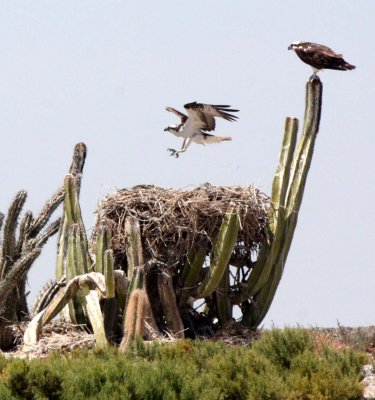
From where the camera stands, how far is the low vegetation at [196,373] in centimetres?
1694

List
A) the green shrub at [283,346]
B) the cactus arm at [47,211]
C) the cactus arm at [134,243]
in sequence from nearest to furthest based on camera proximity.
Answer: the green shrub at [283,346]
the cactus arm at [134,243]
the cactus arm at [47,211]

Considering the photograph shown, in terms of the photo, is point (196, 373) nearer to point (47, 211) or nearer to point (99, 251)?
point (99, 251)

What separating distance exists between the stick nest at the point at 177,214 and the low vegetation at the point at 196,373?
2.35 metres

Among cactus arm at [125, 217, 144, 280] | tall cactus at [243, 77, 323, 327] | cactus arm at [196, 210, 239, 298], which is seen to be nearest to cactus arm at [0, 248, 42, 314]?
cactus arm at [125, 217, 144, 280]

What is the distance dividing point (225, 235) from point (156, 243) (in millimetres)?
1012

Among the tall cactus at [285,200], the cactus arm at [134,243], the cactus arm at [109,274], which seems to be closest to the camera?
the cactus arm at [109,274]

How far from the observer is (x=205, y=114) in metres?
22.8

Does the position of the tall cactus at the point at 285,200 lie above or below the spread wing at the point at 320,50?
below

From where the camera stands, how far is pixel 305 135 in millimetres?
21547

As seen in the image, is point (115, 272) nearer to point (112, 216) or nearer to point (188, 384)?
point (112, 216)

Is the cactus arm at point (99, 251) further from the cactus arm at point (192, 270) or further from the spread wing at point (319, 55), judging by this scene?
the spread wing at point (319, 55)

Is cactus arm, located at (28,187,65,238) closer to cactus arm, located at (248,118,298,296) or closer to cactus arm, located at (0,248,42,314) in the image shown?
cactus arm, located at (0,248,42,314)

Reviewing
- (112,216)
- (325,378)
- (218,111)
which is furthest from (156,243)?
(325,378)

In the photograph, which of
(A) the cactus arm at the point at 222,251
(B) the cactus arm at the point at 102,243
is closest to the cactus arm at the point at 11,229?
(B) the cactus arm at the point at 102,243
